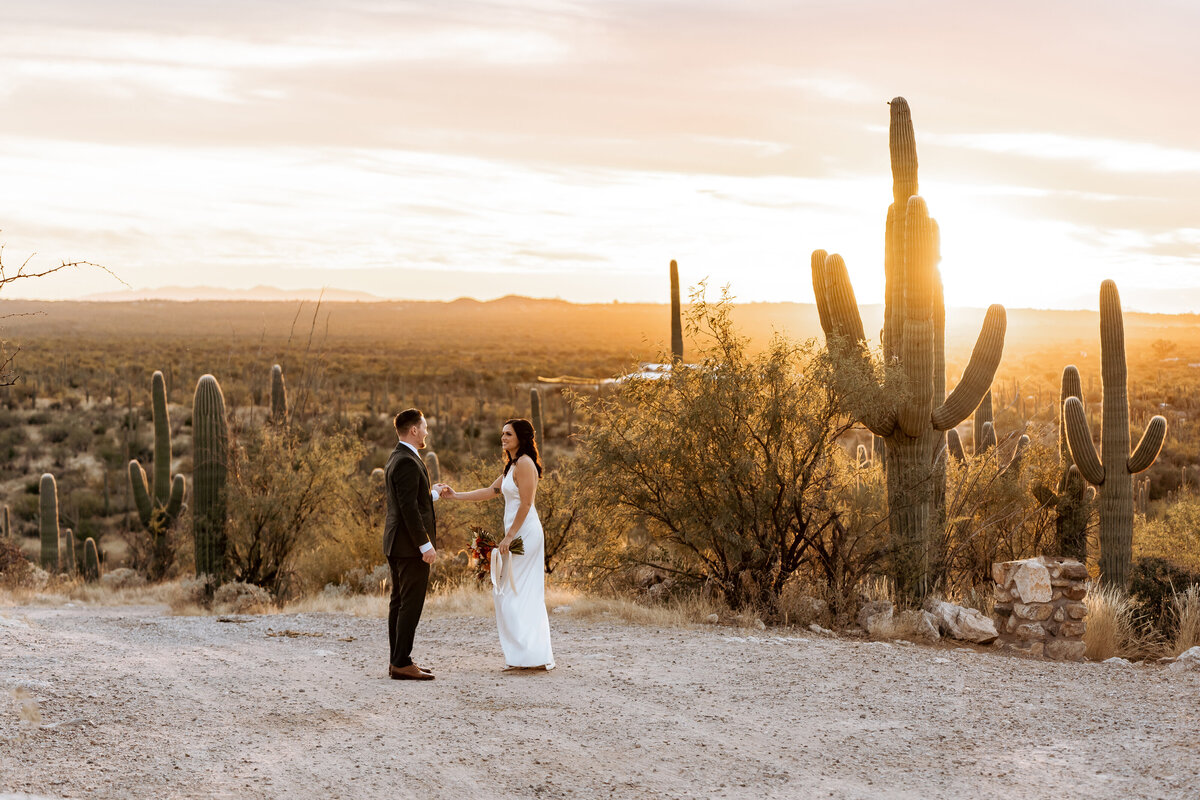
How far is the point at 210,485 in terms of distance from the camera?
58.5 feet

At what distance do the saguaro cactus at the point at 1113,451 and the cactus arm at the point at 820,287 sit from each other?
5.05 metres

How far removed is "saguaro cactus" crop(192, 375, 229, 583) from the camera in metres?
17.7

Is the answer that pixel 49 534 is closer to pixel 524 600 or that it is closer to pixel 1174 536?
pixel 524 600

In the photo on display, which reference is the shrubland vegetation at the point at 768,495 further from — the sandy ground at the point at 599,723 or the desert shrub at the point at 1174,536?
the sandy ground at the point at 599,723

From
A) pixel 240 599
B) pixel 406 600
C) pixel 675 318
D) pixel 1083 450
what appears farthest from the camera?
pixel 675 318

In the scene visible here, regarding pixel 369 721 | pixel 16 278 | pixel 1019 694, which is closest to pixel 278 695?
pixel 369 721

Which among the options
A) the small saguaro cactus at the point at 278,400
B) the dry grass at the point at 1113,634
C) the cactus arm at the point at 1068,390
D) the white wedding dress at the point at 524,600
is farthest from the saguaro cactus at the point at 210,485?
the cactus arm at the point at 1068,390

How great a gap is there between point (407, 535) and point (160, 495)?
18674mm

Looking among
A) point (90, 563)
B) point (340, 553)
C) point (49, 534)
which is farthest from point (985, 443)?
point (49, 534)

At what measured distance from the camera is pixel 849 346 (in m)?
13.7

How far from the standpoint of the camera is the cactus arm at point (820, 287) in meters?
14.4

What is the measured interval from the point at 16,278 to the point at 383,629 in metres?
5.43

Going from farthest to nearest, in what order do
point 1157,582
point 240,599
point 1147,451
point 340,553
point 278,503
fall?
point 340,553 → point 278,503 → point 1147,451 → point 240,599 → point 1157,582

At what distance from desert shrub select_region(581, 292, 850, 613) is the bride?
381cm
